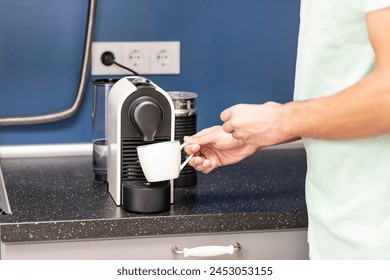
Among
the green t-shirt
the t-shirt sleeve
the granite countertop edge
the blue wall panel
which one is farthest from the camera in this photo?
the blue wall panel

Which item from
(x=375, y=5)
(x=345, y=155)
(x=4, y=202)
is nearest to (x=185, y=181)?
(x=4, y=202)

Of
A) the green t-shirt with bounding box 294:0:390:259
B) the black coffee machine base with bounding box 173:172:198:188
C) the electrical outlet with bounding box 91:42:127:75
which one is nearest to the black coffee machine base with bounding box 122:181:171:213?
the black coffee machine base with bounding box 173:172:198:188

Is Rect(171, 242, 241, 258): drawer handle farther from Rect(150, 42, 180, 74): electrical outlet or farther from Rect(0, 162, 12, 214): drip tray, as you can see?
Rect(150, 42, 180, 74): electrical outlet

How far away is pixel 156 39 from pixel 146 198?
0.71 meters

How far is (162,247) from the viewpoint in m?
1.62

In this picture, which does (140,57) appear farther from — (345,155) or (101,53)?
(345,155)

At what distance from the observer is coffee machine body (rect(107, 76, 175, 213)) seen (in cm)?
162

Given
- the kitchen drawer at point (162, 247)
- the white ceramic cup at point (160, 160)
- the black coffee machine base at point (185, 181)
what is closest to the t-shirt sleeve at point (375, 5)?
the white ceramic cup at point (160, 160)

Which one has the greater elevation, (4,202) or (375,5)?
(375,5)

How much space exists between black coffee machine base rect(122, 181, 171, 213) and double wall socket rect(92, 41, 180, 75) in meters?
0.61

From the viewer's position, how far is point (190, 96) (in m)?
1.90

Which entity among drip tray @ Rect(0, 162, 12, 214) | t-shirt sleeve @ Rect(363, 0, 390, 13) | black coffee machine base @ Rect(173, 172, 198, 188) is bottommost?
drip tray @ Rect(0, 162, 12, 214)
